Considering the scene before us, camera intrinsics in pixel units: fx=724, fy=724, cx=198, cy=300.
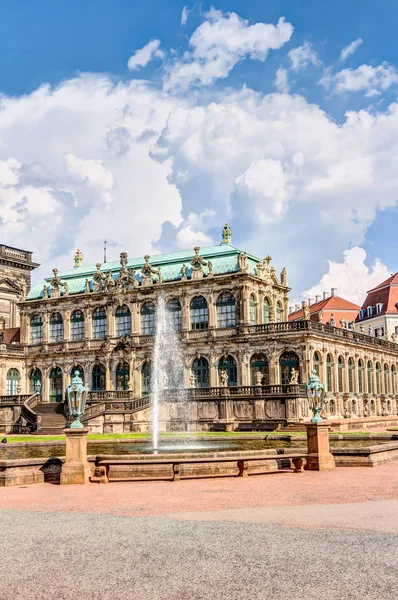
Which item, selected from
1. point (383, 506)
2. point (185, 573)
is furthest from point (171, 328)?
point (185, 573)

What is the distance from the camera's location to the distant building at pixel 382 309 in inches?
3659

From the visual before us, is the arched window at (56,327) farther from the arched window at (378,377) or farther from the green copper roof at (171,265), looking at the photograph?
the arched window at (378,377)

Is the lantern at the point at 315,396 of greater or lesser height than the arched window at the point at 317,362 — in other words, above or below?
below

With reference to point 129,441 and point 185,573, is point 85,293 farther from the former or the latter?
point 185,573

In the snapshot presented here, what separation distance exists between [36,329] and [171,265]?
1512 centimetres

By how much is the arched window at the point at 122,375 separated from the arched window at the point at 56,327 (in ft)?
24.8

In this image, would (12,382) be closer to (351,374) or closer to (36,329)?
(36,329)

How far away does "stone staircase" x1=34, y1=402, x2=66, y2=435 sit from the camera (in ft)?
160

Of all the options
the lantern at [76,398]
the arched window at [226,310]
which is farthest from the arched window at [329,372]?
the lantern at [76,398]

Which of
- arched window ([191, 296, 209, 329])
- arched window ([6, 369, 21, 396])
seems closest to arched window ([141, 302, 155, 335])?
arched window ([191, 296, 209, 329])

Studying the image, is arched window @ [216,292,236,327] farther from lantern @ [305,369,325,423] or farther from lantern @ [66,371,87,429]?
lantern @ [66,371,87,429]

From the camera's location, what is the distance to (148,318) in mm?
61625

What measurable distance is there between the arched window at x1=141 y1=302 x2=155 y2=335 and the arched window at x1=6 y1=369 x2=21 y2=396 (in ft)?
45.1

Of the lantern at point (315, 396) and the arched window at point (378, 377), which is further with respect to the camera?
the arched window at point (378, 377)
